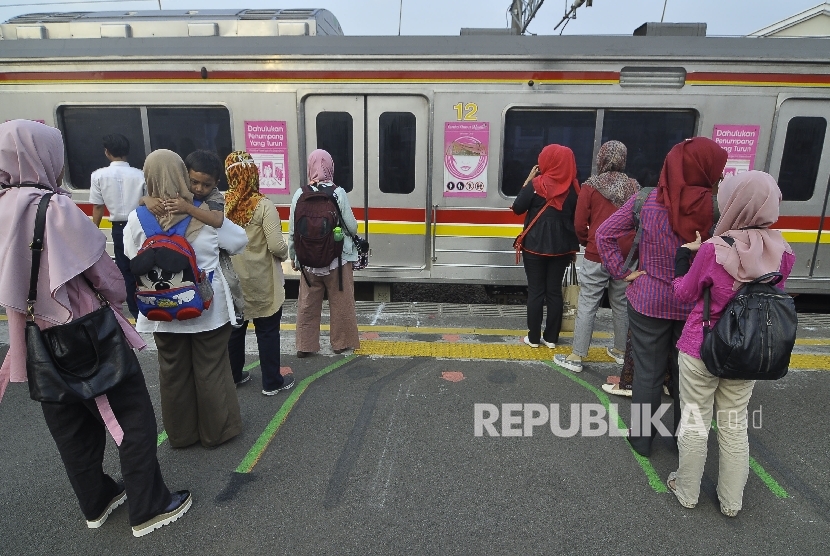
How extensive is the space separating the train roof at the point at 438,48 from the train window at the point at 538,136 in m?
0.56

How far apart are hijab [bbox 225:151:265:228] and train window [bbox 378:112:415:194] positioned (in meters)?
2.34

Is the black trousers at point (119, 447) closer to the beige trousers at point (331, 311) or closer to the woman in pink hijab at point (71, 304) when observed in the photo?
the woman in pink hijab at point (71, 304)

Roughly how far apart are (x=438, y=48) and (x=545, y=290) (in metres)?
2.78

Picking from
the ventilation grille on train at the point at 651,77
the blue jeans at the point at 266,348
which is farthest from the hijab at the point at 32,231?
the ventilation grille on train at the point at 651,77

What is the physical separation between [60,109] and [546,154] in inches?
212

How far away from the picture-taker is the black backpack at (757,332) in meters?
2.14

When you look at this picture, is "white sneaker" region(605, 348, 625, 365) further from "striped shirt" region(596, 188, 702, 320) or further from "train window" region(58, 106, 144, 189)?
"train window" region(58, 106, 144, 189)

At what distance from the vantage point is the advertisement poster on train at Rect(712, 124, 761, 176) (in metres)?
5.19

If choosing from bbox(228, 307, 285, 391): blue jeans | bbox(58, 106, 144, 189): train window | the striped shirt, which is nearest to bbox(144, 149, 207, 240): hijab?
bbox(228, 307, 285, 391): blue jeans

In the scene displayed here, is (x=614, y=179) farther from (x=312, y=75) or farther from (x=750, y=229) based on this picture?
(x=312, y=75)

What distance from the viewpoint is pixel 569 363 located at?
4.12 m

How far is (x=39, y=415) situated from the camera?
3.42m

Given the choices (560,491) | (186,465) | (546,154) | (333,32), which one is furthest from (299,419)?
(333,32)

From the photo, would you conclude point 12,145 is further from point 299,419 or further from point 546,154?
point 546,154
